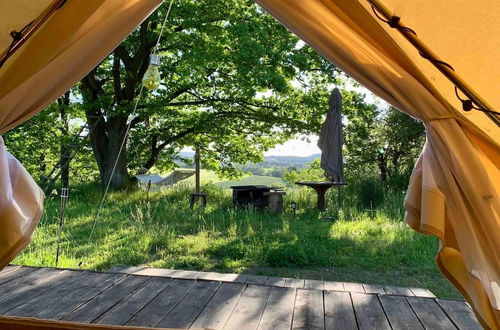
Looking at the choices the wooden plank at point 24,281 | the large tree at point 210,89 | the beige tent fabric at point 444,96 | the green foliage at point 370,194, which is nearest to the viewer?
the beige tent fabric at point 444,96

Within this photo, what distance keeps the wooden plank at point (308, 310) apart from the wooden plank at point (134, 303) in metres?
0.90

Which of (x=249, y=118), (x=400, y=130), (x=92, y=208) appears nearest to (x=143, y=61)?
(x=249, y=118)

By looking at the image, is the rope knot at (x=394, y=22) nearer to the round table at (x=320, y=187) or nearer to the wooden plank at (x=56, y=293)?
the wooden plank at (x=56, y=293)

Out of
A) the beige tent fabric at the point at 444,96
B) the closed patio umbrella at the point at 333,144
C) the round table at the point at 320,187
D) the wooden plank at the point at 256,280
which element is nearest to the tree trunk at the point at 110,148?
the round table at the point at 320,187

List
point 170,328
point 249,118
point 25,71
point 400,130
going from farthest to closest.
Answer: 1. point 249,118
2. point 400,130
3. point 170,328
4. point 25,71

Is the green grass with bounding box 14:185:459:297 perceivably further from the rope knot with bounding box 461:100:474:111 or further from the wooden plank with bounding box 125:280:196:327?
the rope knot with bounding box 461:100:474:111

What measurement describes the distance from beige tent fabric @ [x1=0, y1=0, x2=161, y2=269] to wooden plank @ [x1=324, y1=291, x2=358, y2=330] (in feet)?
5.25

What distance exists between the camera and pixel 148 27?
9.12m

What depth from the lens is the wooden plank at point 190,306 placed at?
8.22 feet

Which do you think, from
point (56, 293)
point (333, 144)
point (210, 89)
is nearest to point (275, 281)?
point (56, 293)

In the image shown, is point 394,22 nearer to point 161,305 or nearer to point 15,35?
point 15,35

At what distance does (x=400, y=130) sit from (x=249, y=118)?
317cm

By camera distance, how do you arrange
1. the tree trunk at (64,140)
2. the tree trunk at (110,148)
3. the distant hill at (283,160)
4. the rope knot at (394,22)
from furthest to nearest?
the distant hill at (283,160), the tree trunk at (64,140), the tree trunk at (110,148), the rope knot at (394,22)

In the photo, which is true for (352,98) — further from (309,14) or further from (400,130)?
(309,14)
